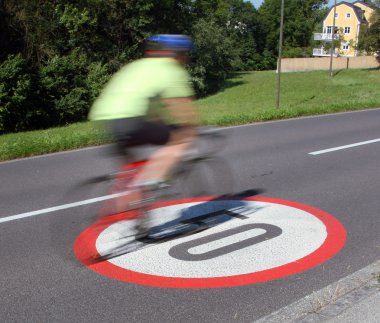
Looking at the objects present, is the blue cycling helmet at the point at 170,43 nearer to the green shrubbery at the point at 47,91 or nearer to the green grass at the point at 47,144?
the green grass at the point at 47,144

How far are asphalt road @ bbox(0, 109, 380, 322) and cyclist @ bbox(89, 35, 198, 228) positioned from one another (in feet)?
1.86

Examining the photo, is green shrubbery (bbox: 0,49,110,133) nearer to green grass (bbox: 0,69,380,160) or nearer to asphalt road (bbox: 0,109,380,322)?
green grass (bbox: 0,69,380,160)

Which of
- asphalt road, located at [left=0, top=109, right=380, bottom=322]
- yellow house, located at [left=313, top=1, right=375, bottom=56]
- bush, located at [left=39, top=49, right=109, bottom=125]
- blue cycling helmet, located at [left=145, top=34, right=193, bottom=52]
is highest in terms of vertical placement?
yellow house, located at [left=313, top=1, right=375, bottom=56]

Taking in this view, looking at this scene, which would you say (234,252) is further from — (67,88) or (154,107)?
(67,88)

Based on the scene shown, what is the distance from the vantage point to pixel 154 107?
4637 mm

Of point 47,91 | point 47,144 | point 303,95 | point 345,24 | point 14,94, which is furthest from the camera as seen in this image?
point 345,24

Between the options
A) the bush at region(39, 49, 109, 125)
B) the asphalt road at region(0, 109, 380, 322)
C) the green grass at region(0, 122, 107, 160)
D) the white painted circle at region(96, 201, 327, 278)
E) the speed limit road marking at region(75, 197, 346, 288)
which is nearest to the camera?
the asphalt road at region(0, 109, 380, 322)

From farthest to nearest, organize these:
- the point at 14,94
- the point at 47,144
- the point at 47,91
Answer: the point at 47,91
the point at 14,94
the point at 47,144

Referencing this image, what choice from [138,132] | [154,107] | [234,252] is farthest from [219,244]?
[154,107]

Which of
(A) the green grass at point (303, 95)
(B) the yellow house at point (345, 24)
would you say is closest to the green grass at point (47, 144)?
(A) the green grass at point (303, 95)

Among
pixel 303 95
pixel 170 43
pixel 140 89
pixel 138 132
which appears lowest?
pixel 303 95

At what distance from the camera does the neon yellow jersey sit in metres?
4.54

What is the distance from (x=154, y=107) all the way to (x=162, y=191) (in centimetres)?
92

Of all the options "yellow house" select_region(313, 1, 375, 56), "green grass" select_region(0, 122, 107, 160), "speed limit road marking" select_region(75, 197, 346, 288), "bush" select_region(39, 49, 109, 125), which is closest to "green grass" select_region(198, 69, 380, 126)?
"bush" select_region(39, 49, 109, 125)
